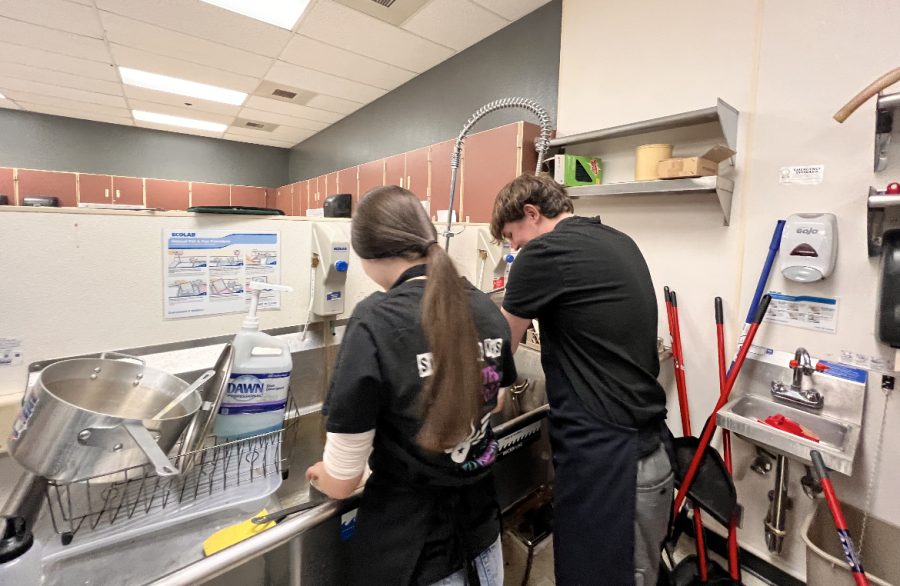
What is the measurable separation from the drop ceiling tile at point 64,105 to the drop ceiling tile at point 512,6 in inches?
212

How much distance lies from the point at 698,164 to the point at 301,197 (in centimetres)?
613

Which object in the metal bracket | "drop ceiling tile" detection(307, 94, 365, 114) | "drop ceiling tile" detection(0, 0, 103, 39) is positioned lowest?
the metal bracket

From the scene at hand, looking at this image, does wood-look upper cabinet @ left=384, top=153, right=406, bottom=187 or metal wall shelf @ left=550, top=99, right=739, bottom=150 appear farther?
wood-look upper cabinet @ left=384, top=153, right=406, bottom=187

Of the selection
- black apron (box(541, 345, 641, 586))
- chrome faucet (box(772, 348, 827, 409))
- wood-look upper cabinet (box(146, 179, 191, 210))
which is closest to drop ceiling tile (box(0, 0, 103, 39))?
wood-look upper cabinet (box(146, 179, 191, 210))

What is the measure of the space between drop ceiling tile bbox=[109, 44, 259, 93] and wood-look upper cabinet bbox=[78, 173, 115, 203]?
111 inches

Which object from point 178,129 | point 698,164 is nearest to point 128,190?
point 178,129

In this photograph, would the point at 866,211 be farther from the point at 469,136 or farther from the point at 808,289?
the point at 469,136

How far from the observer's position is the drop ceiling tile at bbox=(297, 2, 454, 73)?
2.98 metres

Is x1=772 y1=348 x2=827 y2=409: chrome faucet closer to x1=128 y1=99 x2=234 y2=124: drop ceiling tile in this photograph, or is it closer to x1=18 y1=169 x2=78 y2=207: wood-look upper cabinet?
x1=128 y1=99 x2=234 y2=124: drop ceiling tile

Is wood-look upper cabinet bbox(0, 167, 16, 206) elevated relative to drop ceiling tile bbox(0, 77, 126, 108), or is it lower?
lower

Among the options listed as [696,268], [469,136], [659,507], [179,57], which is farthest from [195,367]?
[179,57]

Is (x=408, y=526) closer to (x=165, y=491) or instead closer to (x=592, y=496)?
(x=165, y=491)

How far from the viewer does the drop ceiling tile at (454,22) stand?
9.41 feet

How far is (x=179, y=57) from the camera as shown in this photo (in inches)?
149
